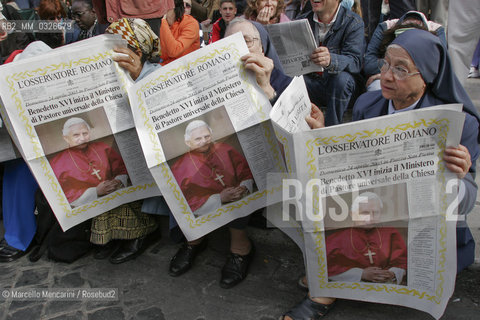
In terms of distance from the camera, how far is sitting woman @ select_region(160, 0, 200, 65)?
3.58 meters

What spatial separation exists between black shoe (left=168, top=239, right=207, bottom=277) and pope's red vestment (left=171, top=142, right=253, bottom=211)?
1.91ft

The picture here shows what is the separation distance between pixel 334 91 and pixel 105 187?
1809 mm

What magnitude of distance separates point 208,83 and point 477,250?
1.78 metres

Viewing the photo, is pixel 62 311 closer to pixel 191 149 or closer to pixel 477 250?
pixel 191 149

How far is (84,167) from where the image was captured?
225 cm

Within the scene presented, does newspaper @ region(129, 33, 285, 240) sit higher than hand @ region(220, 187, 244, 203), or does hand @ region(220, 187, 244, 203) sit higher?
newspaper @ region(129, 33, 285, 240)

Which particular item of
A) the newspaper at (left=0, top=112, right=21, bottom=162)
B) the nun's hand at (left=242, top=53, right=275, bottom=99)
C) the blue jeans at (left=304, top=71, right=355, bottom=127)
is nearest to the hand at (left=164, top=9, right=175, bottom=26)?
the blue jeans at (left=304, top=71, right=355, bottom=127)

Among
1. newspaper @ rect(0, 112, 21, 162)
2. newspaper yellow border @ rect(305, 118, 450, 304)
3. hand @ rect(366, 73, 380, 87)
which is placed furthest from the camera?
hand @ rect(366, 73, 380, 87)

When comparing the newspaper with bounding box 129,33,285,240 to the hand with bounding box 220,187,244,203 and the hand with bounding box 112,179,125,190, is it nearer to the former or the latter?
the hand with bounding box 220,187,244,203

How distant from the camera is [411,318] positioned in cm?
201

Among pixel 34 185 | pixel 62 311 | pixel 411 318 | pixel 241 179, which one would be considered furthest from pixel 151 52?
pixel 411 318

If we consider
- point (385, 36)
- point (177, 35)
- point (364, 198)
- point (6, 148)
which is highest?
point (177, 35)

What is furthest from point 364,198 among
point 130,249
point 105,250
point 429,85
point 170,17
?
point 170,17

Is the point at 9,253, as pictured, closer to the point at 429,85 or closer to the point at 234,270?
the point at 234,270
